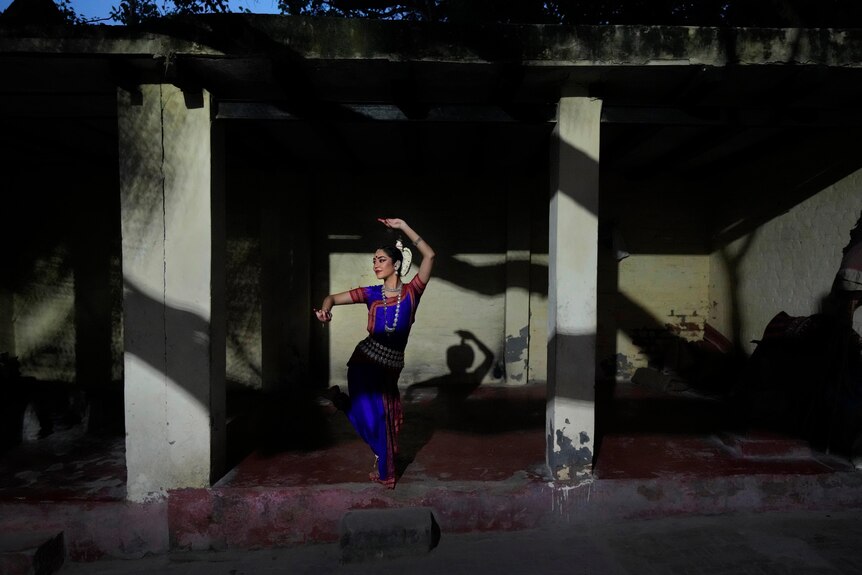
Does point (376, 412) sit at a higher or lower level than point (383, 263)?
lower

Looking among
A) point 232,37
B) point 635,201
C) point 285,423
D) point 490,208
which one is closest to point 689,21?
point 635,201

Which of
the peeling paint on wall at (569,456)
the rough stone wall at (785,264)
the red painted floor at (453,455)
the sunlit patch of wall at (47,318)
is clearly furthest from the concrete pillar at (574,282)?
the sunlit patch of wall at (47,318)

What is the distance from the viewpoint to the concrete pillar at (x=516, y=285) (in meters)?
6.57

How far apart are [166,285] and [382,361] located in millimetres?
1603

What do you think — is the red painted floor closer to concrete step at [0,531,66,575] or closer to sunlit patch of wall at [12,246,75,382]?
concrete step at [0,531,66,575]

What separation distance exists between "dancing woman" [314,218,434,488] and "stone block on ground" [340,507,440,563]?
11.5 inches

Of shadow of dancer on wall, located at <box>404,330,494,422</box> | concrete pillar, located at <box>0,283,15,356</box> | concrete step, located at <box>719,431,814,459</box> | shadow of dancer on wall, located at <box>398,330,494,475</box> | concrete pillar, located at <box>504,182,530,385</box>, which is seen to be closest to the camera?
concrete step, located at <box>719,431,814,459</box>

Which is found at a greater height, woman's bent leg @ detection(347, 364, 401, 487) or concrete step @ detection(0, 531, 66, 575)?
woman's bent leg @ detection(347, 364, 401, 487)

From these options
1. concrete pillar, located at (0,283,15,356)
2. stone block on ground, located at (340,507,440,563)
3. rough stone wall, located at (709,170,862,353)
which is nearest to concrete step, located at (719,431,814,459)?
rough stone wall, located at (709,170,862,353)

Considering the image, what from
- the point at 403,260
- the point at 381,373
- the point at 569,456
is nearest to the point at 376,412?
the point at 381,373

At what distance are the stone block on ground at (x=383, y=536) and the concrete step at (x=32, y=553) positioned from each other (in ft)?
6.16

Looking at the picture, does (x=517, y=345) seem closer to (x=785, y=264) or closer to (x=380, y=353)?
(x=785, y=264)

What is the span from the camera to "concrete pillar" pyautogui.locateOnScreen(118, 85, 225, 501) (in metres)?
3.43

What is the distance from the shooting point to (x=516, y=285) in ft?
21.6
